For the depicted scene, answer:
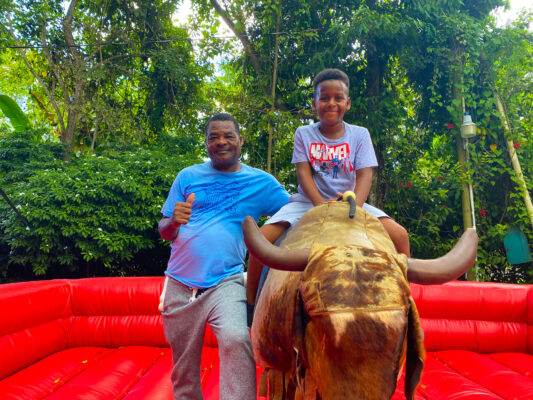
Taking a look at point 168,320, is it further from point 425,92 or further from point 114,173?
point 425,92

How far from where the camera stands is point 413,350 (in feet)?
4.10

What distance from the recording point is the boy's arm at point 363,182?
2.29m

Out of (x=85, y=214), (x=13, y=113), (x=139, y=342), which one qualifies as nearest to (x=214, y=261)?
(x=139, y=342)

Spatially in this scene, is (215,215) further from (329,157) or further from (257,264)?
(329,157)

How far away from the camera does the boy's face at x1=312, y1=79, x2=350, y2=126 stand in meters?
2.27

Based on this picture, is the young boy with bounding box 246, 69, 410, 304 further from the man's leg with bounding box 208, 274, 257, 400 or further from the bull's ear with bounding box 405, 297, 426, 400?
the bull's ear with bounding box 405, 297, 426, 400

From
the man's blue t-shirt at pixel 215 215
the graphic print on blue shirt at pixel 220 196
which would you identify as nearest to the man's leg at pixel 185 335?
the man's blue t-shirt at pixel 215 215

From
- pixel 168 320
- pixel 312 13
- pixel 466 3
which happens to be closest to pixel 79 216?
pixel 168 320

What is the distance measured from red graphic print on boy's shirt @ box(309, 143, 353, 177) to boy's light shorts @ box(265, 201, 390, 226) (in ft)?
1.02

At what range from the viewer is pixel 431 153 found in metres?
7.23

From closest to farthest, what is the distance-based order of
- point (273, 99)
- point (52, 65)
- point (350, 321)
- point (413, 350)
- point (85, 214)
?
point (350, 321) → point (413, 350) → point (85, 214) → point (273, 99) → point (52, 65)

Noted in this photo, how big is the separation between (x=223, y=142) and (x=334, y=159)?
864 millimetres

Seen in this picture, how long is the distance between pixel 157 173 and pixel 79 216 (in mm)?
1487

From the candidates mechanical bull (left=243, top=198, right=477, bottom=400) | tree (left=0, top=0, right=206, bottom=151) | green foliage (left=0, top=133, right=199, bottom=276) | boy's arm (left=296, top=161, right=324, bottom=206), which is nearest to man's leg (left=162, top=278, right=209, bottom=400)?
mechanical bull (left=243, top=198, right=477, bottom=400)
